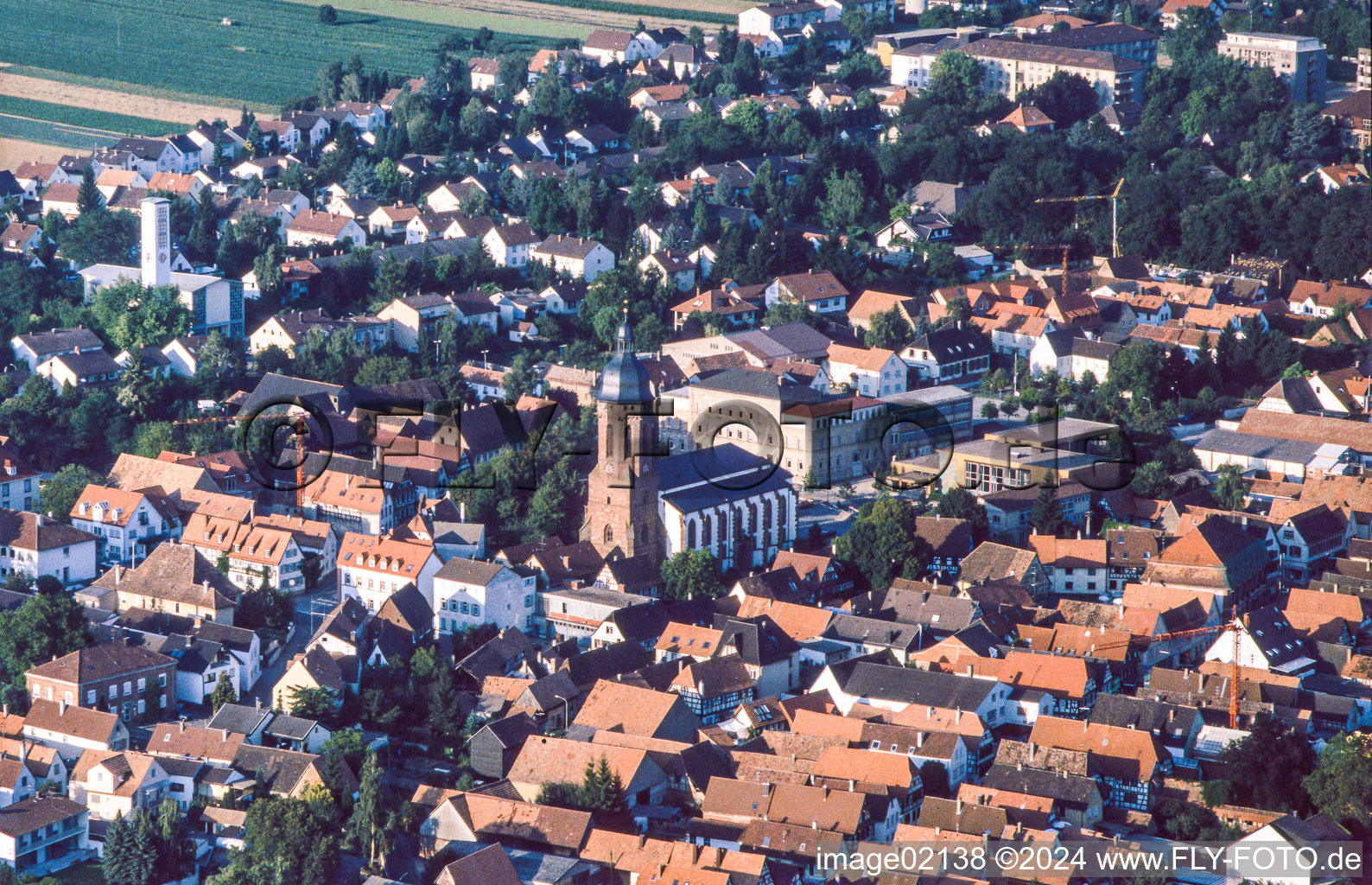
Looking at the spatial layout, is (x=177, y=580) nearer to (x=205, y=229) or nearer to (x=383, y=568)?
(x=383, y=568)

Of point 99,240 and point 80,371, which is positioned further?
point 99,240

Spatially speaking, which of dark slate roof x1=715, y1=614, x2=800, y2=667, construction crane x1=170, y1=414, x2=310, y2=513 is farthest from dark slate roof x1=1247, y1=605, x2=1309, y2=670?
construction crane x1=170, y1=414, x2=310, y2=513

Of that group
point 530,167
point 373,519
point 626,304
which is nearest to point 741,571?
point 373,519

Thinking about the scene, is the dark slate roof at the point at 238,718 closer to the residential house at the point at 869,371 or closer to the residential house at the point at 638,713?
the residential house at the point at 638,713

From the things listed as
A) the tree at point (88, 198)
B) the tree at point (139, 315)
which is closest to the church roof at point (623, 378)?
the tree at point (139, 315)

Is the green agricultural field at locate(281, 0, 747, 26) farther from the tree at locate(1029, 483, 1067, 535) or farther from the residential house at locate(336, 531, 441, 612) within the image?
the residential house at locate(336, 531, 441, 612)

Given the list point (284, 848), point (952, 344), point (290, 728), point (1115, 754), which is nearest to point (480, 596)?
point (290, 728)
